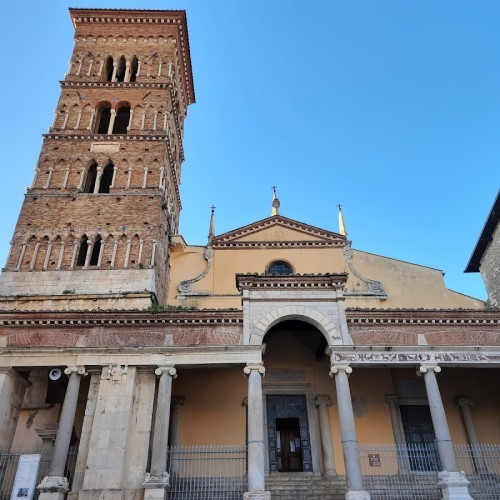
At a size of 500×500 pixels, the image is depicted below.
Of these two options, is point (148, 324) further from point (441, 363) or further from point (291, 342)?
point (441, 363)

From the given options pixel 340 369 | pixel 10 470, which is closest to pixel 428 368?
pixel 340 369

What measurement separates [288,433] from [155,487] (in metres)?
5.83

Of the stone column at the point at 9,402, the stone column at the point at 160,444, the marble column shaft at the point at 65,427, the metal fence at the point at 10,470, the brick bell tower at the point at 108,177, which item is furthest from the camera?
the brick bell tower at the point at 108,177

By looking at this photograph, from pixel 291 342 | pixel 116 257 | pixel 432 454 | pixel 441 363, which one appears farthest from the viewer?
pixel 116 257

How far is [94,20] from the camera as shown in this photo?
25.7m

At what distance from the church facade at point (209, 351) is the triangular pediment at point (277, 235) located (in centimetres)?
6

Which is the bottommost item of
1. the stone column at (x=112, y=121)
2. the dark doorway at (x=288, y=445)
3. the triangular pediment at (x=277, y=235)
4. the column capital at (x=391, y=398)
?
the dark doorway at (x=288, y=445)

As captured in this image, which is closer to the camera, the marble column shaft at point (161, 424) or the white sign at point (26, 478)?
the white sign at point (26, 478)

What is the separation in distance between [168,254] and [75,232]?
12.7ft

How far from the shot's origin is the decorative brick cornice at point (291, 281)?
46.4 feet

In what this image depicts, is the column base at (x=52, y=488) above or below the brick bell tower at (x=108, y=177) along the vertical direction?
below

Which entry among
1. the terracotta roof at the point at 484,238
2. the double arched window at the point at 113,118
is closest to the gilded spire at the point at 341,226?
the terracotta roof at the point at 484,238

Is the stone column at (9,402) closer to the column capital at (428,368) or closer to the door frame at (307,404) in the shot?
the door frame at (307,404)

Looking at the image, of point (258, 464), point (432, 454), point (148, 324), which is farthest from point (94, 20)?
point (432, 454)
